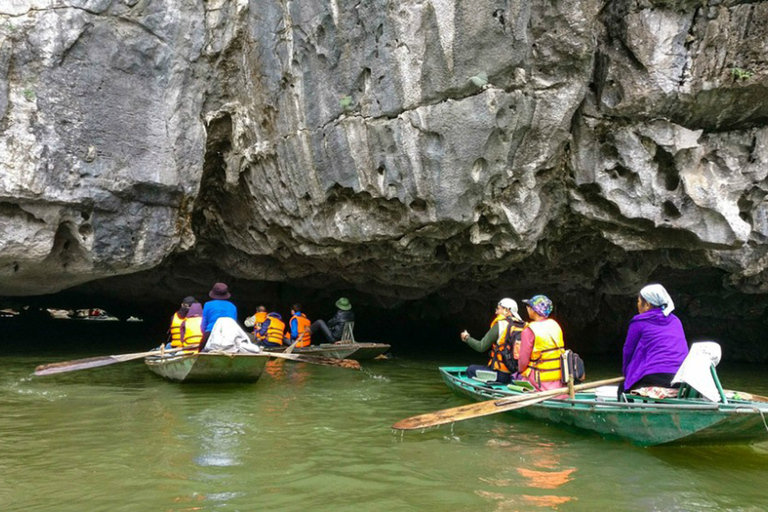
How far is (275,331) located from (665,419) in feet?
27.1

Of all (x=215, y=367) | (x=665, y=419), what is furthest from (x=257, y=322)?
(x=665, y=419)

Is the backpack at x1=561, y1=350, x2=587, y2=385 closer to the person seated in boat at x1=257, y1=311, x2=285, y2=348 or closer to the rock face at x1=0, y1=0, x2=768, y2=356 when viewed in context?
the rock face at x1=0, y1=0, x2=768, y2=356

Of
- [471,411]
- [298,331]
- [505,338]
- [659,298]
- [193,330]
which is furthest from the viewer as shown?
[298,331]

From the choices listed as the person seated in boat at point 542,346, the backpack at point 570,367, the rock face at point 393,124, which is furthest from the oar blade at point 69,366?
the backpack at point 570,367

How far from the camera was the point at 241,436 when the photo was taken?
5.45m

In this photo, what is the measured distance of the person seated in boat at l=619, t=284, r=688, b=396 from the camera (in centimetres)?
531

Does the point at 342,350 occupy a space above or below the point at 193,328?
below

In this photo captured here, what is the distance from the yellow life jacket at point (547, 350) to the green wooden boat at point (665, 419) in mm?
501

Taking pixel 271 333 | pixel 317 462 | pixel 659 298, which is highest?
pixel 659 298

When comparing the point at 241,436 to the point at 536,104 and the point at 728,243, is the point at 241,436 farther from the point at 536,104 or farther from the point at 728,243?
the point at 728,243

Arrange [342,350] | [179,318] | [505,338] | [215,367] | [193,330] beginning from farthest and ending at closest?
1. [342,350]
2. [179,318]
3. [193,330]
4. [215,367]
5. [505,338]

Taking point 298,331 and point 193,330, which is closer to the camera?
point 193,330

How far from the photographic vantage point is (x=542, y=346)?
6512mm

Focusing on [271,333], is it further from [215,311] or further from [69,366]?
[69,366]
